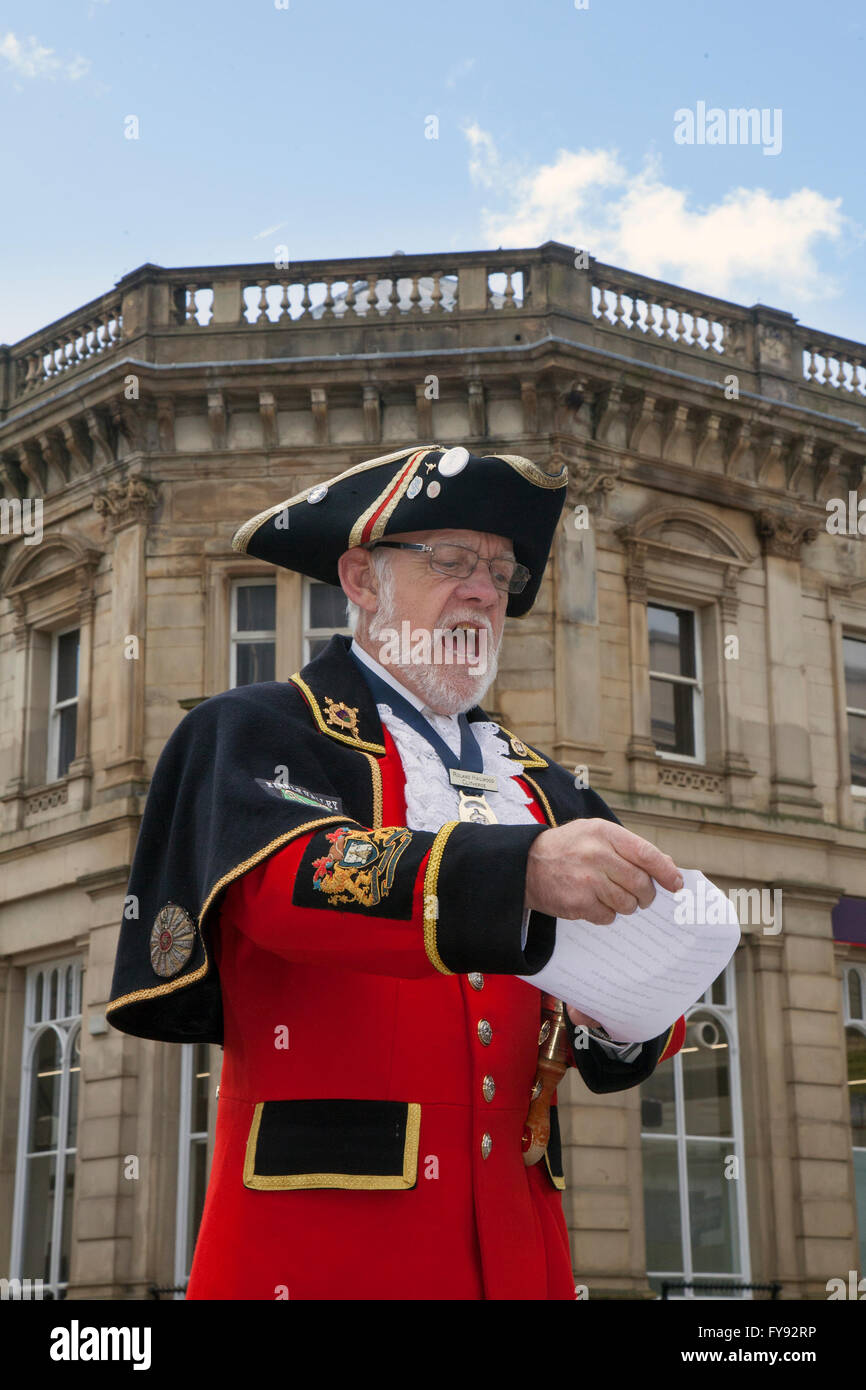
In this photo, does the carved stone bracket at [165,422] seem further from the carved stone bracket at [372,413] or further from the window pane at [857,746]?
the window pane at [857,746]

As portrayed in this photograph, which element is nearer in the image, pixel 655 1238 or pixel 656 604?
pixel 655 1238

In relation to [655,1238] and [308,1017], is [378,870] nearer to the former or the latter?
[308,1017]

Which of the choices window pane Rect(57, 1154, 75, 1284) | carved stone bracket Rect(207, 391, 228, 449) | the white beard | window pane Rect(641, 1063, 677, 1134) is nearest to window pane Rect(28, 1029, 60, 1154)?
window pane Rect(57, 1154, 75, 1284)

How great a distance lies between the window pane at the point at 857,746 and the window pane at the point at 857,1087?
3.12m

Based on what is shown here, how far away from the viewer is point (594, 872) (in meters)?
2.28

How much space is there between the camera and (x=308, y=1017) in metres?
2.79

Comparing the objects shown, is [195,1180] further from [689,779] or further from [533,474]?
[533,474]

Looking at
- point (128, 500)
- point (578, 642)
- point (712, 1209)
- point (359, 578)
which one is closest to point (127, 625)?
point (128, 500)

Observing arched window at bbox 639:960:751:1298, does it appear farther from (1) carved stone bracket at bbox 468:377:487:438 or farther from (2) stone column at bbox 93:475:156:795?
(1) carved stone bracket at bbox 468:377:487:438

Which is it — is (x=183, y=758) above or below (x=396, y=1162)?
above

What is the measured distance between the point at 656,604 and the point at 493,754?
14.9 meters

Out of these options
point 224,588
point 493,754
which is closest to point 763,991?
point 224,588

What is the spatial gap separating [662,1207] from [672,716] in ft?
17.5

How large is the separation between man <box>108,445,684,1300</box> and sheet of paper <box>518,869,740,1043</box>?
0.28 feet
